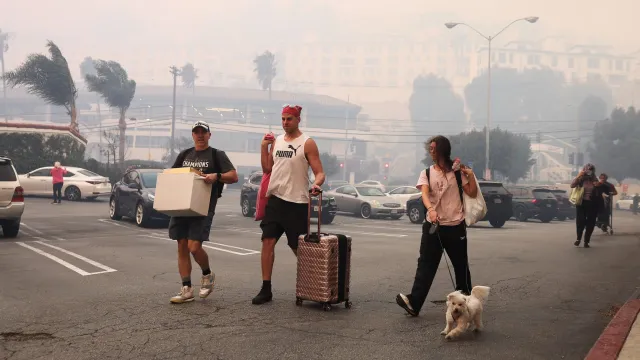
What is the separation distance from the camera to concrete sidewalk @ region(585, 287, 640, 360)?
18.2 ft

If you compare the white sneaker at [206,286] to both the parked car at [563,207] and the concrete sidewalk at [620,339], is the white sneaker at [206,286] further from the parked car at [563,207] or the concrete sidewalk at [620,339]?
the parked car at [563,207]

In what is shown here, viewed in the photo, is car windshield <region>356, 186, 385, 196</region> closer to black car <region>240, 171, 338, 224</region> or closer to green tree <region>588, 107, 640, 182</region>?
black car <region>240, 171, 338, 224</region>

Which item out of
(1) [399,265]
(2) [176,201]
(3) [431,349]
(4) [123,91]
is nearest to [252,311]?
(2) [176,201]

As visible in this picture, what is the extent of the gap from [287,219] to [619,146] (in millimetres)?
94039

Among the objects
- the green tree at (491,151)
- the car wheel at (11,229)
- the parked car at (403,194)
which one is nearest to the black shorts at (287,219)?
the car wheel at (11,229)

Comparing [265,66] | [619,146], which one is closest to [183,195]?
[619,146]

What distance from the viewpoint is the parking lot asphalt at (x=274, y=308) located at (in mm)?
5734

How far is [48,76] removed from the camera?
170ft

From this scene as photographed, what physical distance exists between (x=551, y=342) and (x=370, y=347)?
158 cm

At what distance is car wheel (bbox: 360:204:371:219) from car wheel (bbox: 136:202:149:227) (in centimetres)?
1155

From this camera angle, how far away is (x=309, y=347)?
5742 millimetres

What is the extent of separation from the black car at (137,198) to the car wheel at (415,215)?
400 inches

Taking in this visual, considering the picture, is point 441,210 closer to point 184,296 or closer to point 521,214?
point 184,296

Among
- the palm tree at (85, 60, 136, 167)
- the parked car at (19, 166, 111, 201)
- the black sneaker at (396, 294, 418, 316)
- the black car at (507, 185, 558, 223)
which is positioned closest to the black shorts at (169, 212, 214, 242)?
the black sneaker at (396, 294, 418, 316)
